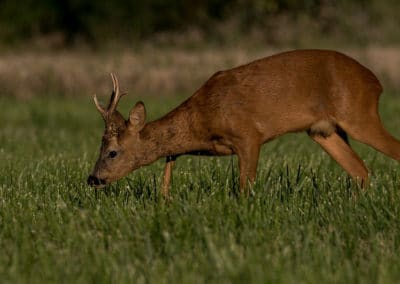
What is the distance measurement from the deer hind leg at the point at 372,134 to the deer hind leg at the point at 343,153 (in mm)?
586

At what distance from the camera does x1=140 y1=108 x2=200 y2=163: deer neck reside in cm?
820

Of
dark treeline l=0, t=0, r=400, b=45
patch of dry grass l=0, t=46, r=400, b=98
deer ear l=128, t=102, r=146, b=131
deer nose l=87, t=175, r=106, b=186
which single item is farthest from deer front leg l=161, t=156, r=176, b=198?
dark treeline l=0, t=0, r=400, b=45

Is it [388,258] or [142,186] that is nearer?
[388,258]

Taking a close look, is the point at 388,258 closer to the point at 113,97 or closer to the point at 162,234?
the point at 162,234

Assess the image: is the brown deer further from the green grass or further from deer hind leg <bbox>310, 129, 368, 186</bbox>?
deer hind leg <bbox>310, 129, 368, 186</bbox>

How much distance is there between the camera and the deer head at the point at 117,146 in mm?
8047

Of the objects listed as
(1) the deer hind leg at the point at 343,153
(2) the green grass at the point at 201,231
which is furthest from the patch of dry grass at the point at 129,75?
(2) the green grass at the point at 201,231

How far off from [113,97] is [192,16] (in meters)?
29.7

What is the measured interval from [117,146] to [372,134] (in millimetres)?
2182

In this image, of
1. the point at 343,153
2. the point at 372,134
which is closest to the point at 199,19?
the point at 343,153

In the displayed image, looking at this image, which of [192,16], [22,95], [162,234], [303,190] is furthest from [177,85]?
[162,234]

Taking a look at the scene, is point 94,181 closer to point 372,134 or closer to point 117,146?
point 117,146

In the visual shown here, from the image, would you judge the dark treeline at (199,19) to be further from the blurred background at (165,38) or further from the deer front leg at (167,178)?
the deer front leg at (167,178)

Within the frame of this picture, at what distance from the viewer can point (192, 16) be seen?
123 ft
